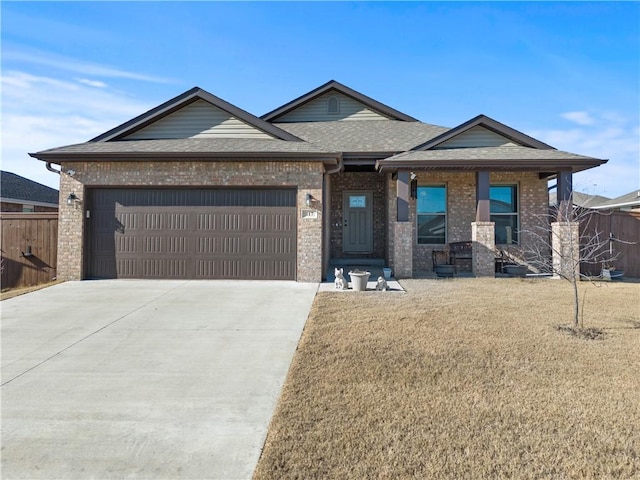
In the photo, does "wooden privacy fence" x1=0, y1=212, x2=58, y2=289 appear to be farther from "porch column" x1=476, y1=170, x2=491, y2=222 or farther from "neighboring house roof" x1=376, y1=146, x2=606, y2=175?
"porch column" x1=476, y1=170, x2=491, y2=222

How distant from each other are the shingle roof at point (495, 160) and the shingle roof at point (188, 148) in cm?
223

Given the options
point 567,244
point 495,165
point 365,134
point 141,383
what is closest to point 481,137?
point 495,165

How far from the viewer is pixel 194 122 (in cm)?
1066

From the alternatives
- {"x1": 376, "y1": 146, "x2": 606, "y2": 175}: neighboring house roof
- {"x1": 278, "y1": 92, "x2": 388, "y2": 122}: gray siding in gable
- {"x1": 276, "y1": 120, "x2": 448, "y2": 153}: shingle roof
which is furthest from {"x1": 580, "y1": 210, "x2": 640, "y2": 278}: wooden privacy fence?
{"x1": 278, "y1": 92, "x2": 388, "y2": 122}: gray siding in gable

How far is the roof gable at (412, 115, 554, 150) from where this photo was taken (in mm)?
11055

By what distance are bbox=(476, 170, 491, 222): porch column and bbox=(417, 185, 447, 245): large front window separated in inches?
69.3

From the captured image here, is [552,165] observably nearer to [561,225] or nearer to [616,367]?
[561,225]

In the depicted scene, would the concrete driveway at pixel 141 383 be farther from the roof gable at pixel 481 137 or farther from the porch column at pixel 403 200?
the roof gable at pixel 481 137

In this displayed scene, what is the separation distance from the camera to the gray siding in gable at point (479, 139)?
36.9ft

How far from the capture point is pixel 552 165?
394 inches

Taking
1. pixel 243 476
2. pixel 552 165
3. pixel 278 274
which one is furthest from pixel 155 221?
pixel 552 165

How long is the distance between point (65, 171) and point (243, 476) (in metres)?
10.2

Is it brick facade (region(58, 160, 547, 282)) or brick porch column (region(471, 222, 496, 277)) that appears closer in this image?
brick facade (region(58, 160, 547, 282))

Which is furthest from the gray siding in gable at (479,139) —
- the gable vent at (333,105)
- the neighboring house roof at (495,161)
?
the gable vent at (333,105)
